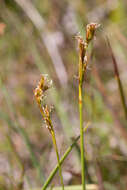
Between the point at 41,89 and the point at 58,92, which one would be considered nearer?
the point at 41,89

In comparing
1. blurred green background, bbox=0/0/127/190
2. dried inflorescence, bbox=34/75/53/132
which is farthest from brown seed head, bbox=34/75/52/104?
blurred green background, bbox=0/0/127/190

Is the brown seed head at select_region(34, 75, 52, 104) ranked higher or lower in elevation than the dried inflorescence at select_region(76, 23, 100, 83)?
lower

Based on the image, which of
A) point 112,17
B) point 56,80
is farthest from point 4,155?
point 112,17

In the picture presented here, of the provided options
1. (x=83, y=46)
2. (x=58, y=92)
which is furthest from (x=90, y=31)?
(x=58, y=92)

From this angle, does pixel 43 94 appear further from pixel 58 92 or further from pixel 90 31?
pixel 58 92

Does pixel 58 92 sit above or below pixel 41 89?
below

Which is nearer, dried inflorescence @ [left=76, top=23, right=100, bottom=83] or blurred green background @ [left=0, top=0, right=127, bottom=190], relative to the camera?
dried inflorescence @ [left=76, top=23, right=100, bottom=83]

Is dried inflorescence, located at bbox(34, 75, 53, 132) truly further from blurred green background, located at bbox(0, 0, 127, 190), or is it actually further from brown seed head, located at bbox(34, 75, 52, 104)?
blurred green background, located at bbox(0, 0, 127, 190)

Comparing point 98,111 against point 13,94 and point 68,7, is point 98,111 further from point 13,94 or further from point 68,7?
point 68,7

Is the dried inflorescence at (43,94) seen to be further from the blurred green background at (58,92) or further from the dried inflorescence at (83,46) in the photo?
the blurred green background at (58,92)
